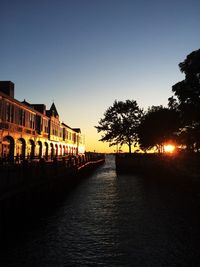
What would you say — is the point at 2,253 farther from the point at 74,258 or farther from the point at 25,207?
the point at 25,207

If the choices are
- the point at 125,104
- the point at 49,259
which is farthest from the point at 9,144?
the point at 125,104

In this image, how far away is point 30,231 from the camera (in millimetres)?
13820

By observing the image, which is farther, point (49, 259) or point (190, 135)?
point (190, 135)

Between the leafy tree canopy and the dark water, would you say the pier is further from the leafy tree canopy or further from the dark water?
the leafy tree canopy

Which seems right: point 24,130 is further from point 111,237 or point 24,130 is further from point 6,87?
point 111,237

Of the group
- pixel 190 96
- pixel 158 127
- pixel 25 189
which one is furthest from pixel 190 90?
pixel 158 127

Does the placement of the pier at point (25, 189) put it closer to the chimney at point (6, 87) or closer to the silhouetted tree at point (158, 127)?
the chimney at point (6, 87)

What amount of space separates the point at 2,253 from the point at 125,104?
57216mm

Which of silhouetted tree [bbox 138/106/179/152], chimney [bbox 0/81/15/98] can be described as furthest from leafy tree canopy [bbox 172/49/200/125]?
silhouetted tree [bbox 138/106/179/152]

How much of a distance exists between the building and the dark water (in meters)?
11.3

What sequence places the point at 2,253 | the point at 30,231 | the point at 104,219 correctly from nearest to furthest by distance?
the point at 2,253, the point at 30,231, the point at 104,219

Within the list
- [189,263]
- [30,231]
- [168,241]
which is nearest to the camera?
[189,263]

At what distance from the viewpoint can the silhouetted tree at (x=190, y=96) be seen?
31.8 m

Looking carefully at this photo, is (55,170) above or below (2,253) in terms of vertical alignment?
above
